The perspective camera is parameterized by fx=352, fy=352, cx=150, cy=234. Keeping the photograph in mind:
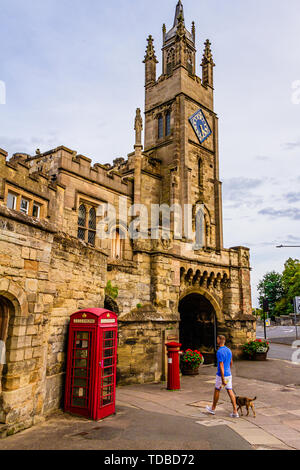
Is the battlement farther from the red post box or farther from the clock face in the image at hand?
the clock face

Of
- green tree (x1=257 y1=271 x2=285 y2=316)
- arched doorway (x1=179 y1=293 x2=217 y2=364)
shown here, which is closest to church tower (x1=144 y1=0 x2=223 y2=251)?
arched doorway (x1=179 y1=293 x2=217 y2=364)

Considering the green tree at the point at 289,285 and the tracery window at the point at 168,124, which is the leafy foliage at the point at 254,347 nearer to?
the tracery window at the point at 168,124

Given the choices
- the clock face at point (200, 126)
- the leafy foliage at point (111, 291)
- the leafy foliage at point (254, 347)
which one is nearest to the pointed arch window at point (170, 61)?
the clock face at point (200, 126)

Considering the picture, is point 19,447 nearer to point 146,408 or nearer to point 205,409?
point 146,408

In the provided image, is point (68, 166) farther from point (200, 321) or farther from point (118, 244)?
point (200, 321)

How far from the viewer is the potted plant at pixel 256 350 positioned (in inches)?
702

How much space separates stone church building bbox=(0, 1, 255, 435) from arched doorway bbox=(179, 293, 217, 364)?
2.2 inches

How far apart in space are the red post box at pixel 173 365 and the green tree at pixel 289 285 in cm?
4200

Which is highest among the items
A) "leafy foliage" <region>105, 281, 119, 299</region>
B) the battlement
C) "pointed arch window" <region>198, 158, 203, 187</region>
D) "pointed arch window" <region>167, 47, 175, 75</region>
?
"pointed arch window" <region>167, 47, 175, 75</region>

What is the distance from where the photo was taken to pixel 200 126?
72.2ft

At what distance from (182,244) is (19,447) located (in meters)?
12.1

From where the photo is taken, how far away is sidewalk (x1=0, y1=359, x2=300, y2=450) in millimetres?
5266

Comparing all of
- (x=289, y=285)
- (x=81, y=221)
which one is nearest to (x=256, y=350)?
(x=81, y=221)

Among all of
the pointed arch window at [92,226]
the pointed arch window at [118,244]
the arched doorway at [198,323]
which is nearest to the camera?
the pointed arch window at [92,226]
